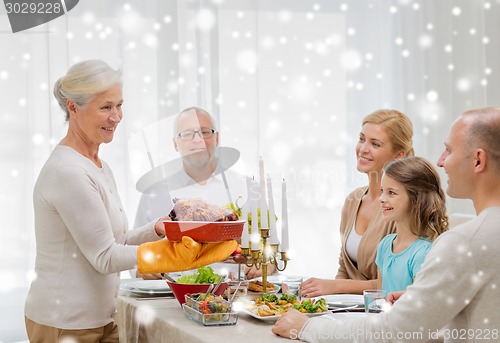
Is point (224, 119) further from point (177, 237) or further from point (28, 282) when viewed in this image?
point (177, 237)

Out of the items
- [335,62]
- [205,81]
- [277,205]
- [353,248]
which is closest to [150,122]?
[205,81]

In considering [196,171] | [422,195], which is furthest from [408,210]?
[196,171]

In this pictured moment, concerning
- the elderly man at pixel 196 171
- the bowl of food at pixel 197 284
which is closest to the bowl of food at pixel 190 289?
the bowl of food at pixel 197 284

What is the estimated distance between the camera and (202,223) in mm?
1612

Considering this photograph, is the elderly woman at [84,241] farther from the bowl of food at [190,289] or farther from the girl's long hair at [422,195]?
the girl's long hair at [422,195]

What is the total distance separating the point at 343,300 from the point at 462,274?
24.3 inches

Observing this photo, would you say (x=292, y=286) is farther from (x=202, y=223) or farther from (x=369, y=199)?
(x=369, y=199)

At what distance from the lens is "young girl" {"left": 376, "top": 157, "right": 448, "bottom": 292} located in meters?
1.96

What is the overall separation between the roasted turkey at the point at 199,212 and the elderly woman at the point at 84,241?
0.06 m

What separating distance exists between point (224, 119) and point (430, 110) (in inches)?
48.0

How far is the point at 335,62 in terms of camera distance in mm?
3811

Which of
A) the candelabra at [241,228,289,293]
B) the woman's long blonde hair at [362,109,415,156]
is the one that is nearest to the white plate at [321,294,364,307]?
the candelabra at [241,228,289,293]

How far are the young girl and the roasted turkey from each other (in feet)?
1.85

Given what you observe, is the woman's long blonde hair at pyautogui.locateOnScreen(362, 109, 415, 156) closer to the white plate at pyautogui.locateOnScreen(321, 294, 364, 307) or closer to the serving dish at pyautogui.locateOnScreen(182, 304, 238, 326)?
the white plate at pyautogui.locateOnScreen(321, 294, 364, 307)
